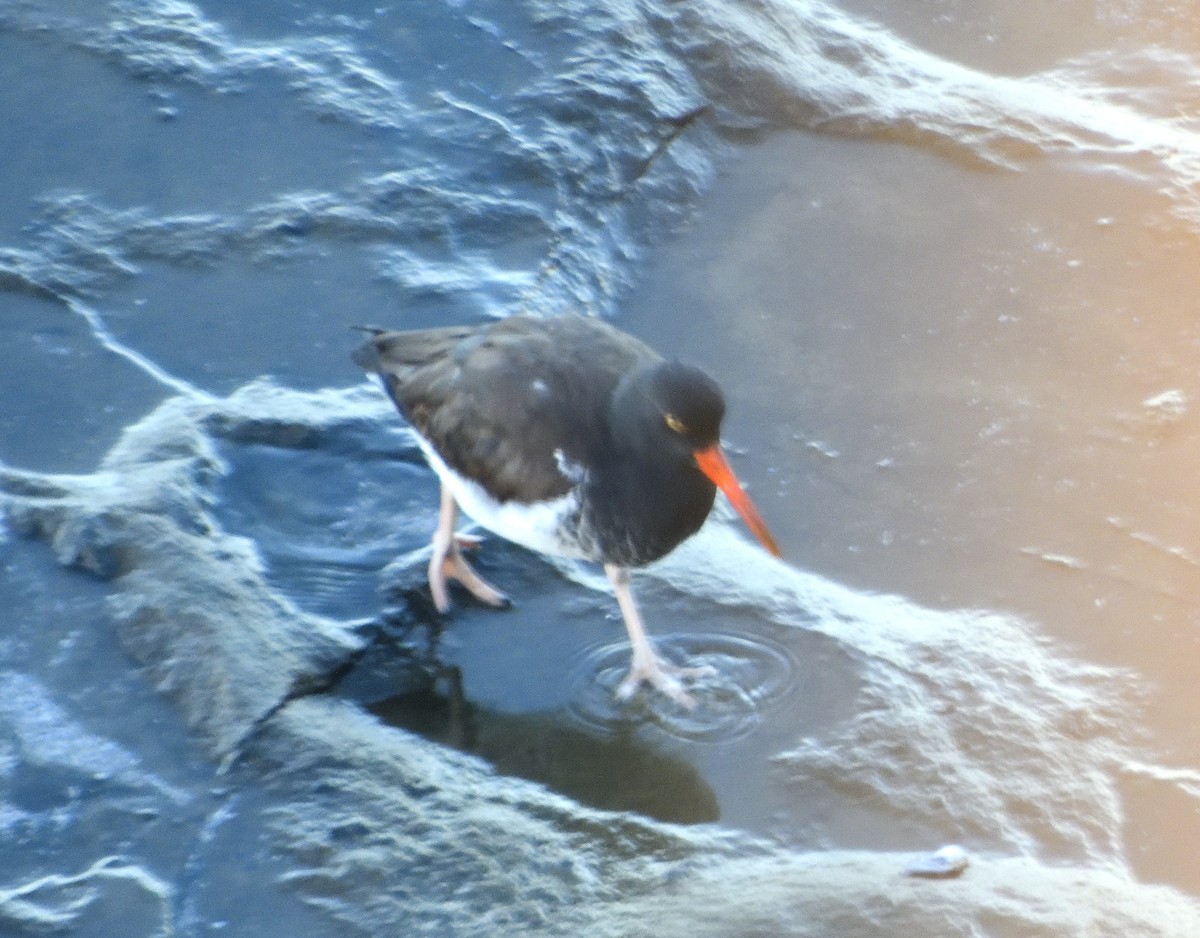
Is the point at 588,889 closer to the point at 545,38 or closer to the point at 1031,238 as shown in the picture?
the point at 1031,238

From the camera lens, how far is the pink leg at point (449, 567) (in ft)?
15.7

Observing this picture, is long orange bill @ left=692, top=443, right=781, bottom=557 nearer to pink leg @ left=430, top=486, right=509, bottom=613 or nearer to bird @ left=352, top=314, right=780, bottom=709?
bird @ left=352, top=314, right=780, bottom=709

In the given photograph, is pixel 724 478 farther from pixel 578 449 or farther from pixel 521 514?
pixel 521 514

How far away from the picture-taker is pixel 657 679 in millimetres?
4477

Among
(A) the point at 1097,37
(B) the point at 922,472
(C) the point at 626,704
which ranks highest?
(A) the point at 1097,37

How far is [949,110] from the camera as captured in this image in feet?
23.3

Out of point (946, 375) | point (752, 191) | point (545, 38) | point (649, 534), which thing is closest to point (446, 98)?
point (545, 38)

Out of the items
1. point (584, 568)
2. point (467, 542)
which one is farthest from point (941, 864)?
point (467, 542)

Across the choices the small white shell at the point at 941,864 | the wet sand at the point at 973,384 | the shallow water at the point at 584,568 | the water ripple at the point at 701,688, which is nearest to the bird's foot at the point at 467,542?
the shallow water at the point at 584,568

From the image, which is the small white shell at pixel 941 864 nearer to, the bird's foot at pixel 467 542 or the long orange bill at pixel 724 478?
the long orange bill at pixel 724 478

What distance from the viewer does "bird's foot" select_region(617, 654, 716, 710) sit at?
4.46m

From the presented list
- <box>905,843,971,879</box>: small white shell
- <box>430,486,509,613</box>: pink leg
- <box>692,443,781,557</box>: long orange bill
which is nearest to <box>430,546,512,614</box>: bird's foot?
<box>430,486,509,613</box>: pink leg

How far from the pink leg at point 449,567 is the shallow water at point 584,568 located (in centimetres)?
7

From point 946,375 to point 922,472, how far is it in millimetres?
568
